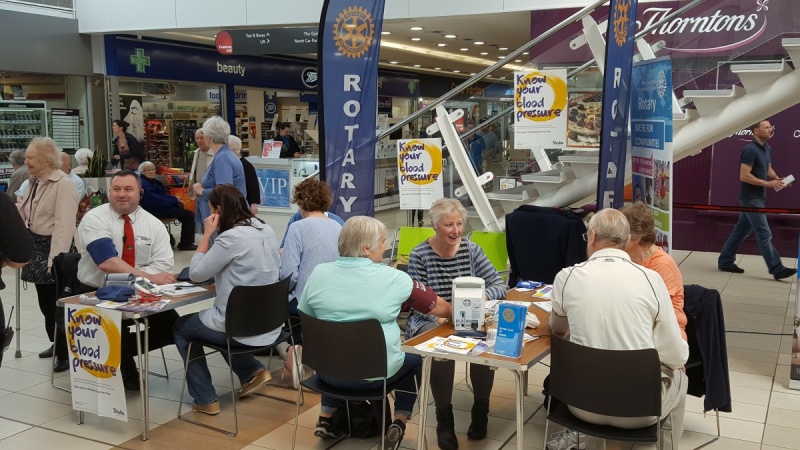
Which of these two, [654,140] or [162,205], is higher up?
[654,140]

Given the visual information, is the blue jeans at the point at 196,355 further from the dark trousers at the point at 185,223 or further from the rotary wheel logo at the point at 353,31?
the dark trousers at the point at 185,223

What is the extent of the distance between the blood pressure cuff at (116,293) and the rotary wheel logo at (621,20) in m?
3.38

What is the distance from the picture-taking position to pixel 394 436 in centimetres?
345

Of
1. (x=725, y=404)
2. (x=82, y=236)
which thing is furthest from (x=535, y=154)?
(x=82, y=236)

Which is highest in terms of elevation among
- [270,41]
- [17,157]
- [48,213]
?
[270,41]

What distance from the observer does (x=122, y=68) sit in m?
12.0

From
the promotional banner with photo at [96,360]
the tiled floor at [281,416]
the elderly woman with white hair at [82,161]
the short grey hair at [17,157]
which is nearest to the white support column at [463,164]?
the tiled floor at [281,416]

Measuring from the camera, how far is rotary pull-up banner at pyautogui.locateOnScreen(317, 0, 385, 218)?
4.95 metres

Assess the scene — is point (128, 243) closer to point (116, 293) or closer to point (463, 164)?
point (116, 293)

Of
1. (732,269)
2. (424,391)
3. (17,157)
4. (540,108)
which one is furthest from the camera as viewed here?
(732,269)

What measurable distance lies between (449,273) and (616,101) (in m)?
1.97

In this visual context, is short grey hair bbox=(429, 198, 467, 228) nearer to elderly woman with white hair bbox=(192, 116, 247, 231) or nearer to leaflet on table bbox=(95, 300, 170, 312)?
leaflet on table bbox=(95, 300, 170, 312)

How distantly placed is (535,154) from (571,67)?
105 cm

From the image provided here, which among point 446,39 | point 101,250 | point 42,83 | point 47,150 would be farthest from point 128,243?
point 446,39
